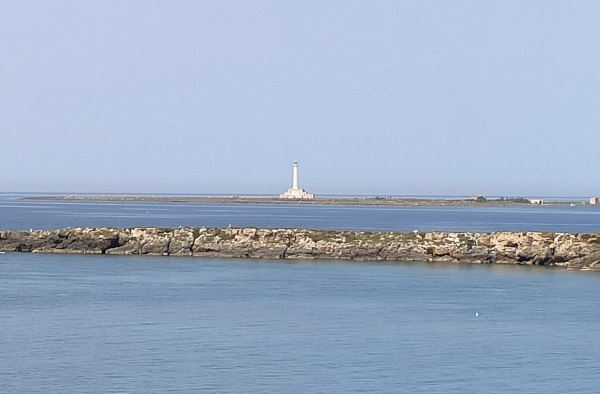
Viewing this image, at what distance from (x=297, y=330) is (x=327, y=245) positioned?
2520 centimetres

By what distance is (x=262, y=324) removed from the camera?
33906mm

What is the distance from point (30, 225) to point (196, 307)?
59.2m

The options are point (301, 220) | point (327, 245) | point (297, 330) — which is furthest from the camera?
point (301, 220)

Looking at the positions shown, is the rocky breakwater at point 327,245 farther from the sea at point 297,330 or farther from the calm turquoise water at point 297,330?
the calm turquoise water at point 297,330

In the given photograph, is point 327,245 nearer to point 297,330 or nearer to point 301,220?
point 297,330

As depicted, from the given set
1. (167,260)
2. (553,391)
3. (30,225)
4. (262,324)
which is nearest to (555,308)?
(262,324)

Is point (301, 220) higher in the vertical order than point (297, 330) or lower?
higher

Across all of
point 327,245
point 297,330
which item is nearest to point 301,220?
point 327,245

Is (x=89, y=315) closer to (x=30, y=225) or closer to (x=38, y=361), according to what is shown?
(x=38, y=361)

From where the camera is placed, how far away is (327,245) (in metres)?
57.9

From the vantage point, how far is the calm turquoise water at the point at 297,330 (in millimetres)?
25869

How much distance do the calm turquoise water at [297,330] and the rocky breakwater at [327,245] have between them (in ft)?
11.2

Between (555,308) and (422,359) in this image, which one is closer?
(422,359)

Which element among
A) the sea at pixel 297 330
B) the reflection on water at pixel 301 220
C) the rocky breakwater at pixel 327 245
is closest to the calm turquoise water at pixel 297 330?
the sea at pixel 297 330
